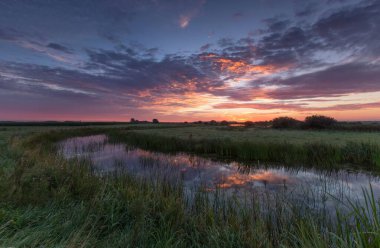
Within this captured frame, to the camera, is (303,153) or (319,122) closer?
(303,153)

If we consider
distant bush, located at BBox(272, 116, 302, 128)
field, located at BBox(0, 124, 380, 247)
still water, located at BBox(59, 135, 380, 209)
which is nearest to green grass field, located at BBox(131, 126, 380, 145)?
still water, located at BBox(59, 135, 380, 209)

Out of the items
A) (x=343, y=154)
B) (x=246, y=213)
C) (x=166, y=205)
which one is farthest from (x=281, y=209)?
(x=343, y=154)

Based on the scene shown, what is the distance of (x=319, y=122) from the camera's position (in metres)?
49.5

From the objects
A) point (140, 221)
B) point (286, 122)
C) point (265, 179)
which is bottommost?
point (265, 179)

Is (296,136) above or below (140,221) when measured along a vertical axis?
above

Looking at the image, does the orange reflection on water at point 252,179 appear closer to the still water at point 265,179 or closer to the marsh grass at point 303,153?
the still water at point 265,179

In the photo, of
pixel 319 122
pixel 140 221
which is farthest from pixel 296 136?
pixel 319 122

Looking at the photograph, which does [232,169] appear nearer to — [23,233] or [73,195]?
[73,195]

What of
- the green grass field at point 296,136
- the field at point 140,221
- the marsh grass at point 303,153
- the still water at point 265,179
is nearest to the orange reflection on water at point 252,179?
the still water at point 265,179

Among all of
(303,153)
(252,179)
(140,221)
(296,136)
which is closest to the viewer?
(140,221)

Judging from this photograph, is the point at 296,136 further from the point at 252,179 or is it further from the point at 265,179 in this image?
the point at 252,179

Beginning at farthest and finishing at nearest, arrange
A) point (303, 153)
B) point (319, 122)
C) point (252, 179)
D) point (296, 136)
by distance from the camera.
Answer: point (319, 122) < point (296, 136) < point (303, 153) < point (252, 179)

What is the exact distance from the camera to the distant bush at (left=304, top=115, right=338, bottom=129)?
4878 centimetres

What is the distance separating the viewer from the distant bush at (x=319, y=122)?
48.8 meters
